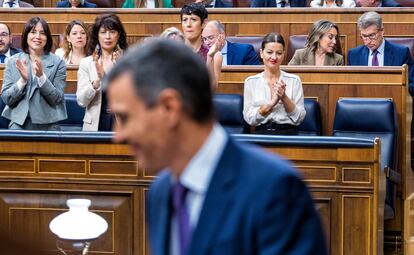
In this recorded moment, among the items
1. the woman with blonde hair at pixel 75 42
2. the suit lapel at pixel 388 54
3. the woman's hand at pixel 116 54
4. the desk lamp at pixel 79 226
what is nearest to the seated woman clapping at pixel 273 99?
the woman's hand at pixel 116 54

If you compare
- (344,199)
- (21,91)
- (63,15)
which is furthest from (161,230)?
(63,15)

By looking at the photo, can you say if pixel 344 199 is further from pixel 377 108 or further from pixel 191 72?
pixel 191 72

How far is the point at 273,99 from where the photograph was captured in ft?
16.6

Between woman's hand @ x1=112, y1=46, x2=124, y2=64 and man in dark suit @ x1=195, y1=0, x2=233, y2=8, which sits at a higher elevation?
man in dark suit @ x1=195, y1=0, x2=233, y2=8

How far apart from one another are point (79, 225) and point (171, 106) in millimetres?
2505

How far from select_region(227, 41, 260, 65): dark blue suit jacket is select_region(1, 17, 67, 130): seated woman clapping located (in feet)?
3.99

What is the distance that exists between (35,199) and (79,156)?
292 millimetres

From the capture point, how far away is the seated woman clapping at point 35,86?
5117 mm

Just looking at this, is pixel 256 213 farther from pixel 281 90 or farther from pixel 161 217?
pixel 281 90

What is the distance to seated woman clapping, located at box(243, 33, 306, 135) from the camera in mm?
5051

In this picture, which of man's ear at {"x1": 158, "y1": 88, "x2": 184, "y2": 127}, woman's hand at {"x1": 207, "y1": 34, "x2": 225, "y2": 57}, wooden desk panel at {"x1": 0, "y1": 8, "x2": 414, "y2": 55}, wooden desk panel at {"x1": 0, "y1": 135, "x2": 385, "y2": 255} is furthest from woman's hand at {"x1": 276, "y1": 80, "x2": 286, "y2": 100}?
man's ear at {"x1": 158, "y1": 88, "x2": 184, "y2": 127}

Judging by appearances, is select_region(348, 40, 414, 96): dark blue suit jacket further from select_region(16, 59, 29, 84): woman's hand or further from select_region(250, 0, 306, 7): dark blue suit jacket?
select_region(16, 59, 29, 84): woman's hand

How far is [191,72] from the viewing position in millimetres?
1223

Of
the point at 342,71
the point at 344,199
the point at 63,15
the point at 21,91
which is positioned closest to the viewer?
the point at 344,199
